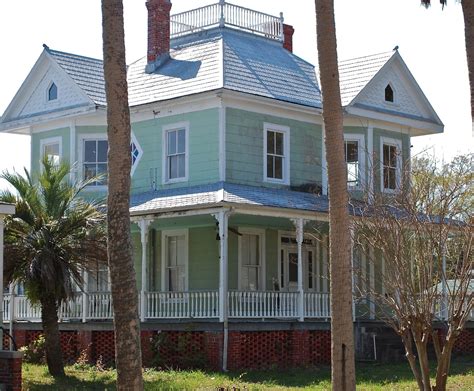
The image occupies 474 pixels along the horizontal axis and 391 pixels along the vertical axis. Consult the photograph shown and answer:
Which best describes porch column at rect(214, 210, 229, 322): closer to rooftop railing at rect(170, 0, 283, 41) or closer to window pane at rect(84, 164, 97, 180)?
window pane at rect(84, 164, 97, 180)

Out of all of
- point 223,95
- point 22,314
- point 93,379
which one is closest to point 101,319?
point 22,314

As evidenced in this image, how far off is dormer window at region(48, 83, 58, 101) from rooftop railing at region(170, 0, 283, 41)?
14.5ft

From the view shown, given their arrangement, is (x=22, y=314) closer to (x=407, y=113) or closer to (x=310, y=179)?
(x=310, y=179)

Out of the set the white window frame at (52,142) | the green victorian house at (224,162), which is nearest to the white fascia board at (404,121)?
the green victorian house at (224,162)

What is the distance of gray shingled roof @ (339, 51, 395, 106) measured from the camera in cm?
3125

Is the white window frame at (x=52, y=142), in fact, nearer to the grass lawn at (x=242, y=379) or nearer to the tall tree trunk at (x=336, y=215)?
the grass lawn at (x=242, y=379)

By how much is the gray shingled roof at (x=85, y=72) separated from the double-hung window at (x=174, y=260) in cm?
449

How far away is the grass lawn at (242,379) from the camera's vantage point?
21812mm

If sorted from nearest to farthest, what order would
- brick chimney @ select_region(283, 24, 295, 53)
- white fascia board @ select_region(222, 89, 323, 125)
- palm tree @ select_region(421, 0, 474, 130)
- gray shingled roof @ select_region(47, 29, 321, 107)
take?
1. palm tree @ select_region(421, 0, 474, 130)
2. white fascia board @ select_region(222, 89, 323, 125)
3. gray shingled roof @ select_region(47, 29, 321, 107)
4. brick chimney @ select_region(283, 24, 295, 53)

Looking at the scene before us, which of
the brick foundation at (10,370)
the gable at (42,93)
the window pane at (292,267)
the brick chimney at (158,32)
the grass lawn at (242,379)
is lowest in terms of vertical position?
the grass lawn at (242,379)

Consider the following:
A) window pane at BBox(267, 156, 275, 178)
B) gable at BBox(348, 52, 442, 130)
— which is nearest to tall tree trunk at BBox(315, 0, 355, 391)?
window pane at BBox(267, 156, 275, 178)

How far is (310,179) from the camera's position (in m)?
31.0

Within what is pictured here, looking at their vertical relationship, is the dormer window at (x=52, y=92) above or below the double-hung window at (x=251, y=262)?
above

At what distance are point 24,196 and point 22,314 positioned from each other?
7482 mm
